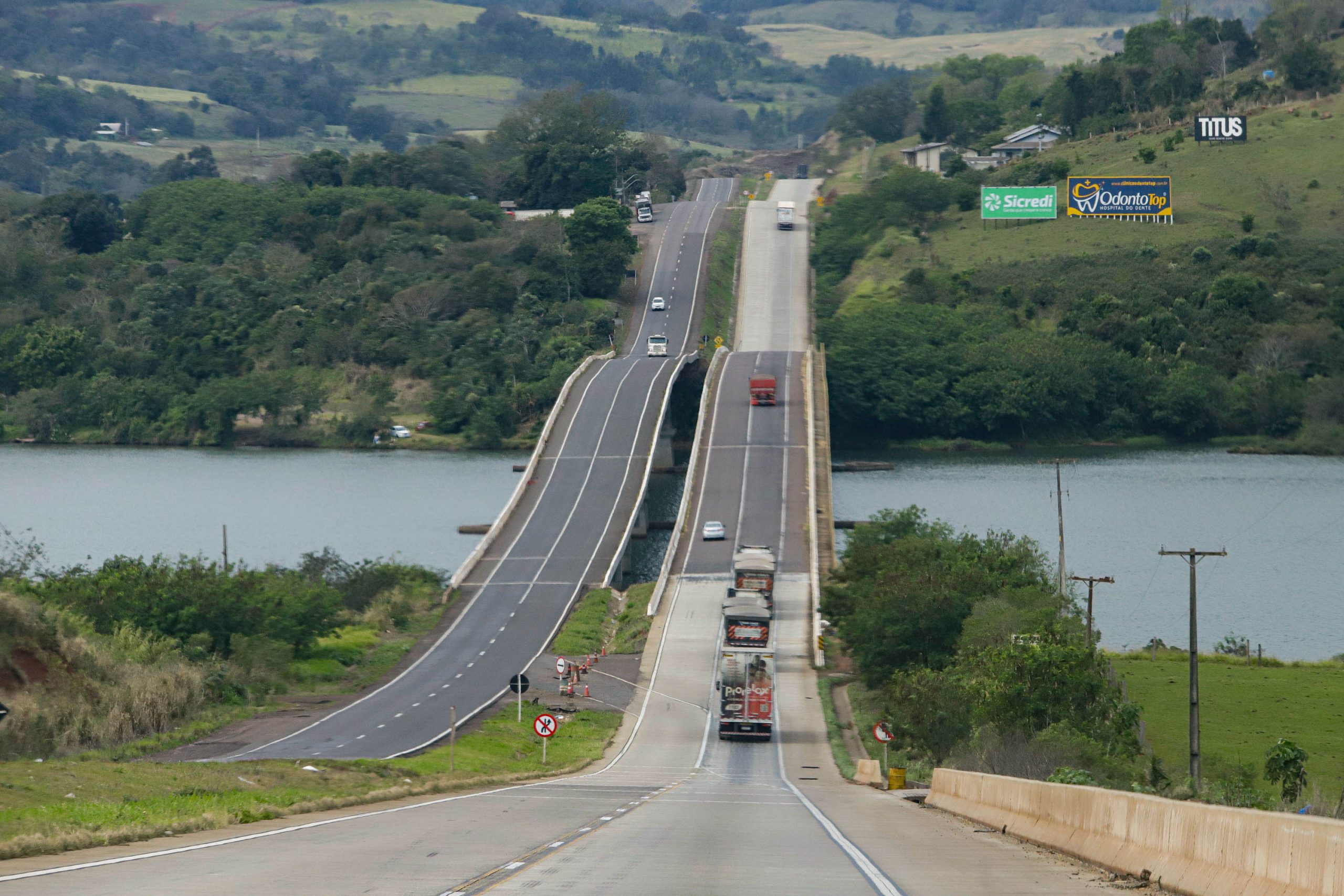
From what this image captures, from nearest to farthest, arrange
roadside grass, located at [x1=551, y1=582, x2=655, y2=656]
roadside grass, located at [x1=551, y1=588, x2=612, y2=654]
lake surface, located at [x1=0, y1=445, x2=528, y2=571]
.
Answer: roadside grass, located at [x1=551, y1=588, x2=612, y2=654] < roadside grass, located at [x1=551, y1=582, x2=655, y2=656] < lake surface, located at [x1=0, y1=445, x2=528, y2=571]

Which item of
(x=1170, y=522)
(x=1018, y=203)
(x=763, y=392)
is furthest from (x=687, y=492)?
(x=1018, y=203)

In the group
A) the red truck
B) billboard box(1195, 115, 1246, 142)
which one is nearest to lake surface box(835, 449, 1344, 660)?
the red truck

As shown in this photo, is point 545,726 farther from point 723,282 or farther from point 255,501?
point 723,282

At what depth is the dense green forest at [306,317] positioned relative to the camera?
147 m

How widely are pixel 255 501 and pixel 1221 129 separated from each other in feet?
391

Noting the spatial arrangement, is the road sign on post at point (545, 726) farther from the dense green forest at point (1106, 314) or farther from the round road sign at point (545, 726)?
the dense green forest at point (1106, 314)

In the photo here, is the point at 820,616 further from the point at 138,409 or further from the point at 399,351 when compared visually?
the point at 138,409

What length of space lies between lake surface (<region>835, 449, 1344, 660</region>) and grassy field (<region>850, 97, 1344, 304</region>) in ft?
105

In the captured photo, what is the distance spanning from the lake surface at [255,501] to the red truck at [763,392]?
20.3 metres

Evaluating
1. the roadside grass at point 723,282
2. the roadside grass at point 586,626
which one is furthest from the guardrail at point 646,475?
the roadside grass at point 723,282

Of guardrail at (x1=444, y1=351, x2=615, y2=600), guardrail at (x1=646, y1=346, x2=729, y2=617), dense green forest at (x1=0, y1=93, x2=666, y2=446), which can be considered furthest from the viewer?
dense green forest at (x1=0, y1=93, x2=666, y2=446)

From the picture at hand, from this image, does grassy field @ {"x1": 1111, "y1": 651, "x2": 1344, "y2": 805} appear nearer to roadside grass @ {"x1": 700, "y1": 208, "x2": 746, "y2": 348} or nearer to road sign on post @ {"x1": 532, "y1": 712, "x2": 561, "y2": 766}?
road sign on post @ {"x1": 532, "y1": 712, "x2": 561, "y2": 766}

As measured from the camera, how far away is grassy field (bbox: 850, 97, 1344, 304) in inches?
6275

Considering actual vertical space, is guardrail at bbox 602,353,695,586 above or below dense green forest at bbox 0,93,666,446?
below
